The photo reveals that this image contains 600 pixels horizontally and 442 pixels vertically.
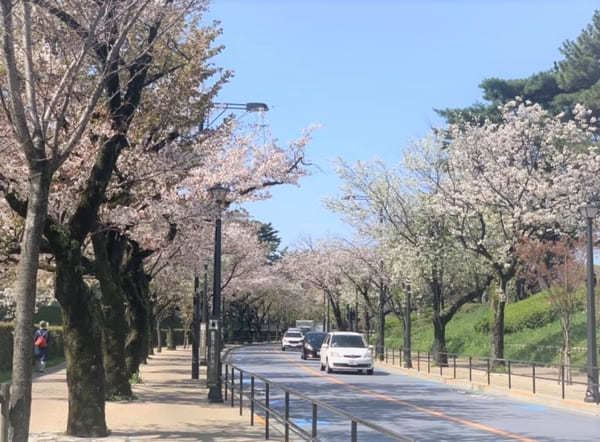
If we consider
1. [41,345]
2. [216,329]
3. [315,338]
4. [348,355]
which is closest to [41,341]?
[41,345]

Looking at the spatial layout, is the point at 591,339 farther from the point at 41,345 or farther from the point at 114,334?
the point at 41,345

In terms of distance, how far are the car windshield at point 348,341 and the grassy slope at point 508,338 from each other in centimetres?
791

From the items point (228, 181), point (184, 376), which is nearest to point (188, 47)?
point (228, 181)

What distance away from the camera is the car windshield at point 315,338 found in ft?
159

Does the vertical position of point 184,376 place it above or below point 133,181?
below

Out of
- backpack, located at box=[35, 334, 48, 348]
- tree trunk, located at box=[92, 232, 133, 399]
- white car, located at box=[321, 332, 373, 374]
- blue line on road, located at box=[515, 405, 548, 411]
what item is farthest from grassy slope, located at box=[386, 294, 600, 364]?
backpack, located at box=[35, 334, 48, 348]

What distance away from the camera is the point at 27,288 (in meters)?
9.50

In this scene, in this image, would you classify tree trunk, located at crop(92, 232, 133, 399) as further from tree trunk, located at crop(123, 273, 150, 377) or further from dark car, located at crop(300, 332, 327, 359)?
dark car, located at crop(300, 332, 327, 359)

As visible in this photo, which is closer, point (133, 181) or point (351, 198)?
point (133, 181)

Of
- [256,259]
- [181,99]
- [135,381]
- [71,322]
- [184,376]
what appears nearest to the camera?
[71,322]

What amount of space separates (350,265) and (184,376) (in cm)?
2900

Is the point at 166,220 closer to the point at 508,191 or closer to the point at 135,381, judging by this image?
the point at 135,381

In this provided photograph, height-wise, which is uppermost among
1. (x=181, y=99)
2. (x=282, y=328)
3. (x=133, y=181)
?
(x=181, y=99)

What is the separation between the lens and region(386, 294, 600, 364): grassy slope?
3641 centimetres
